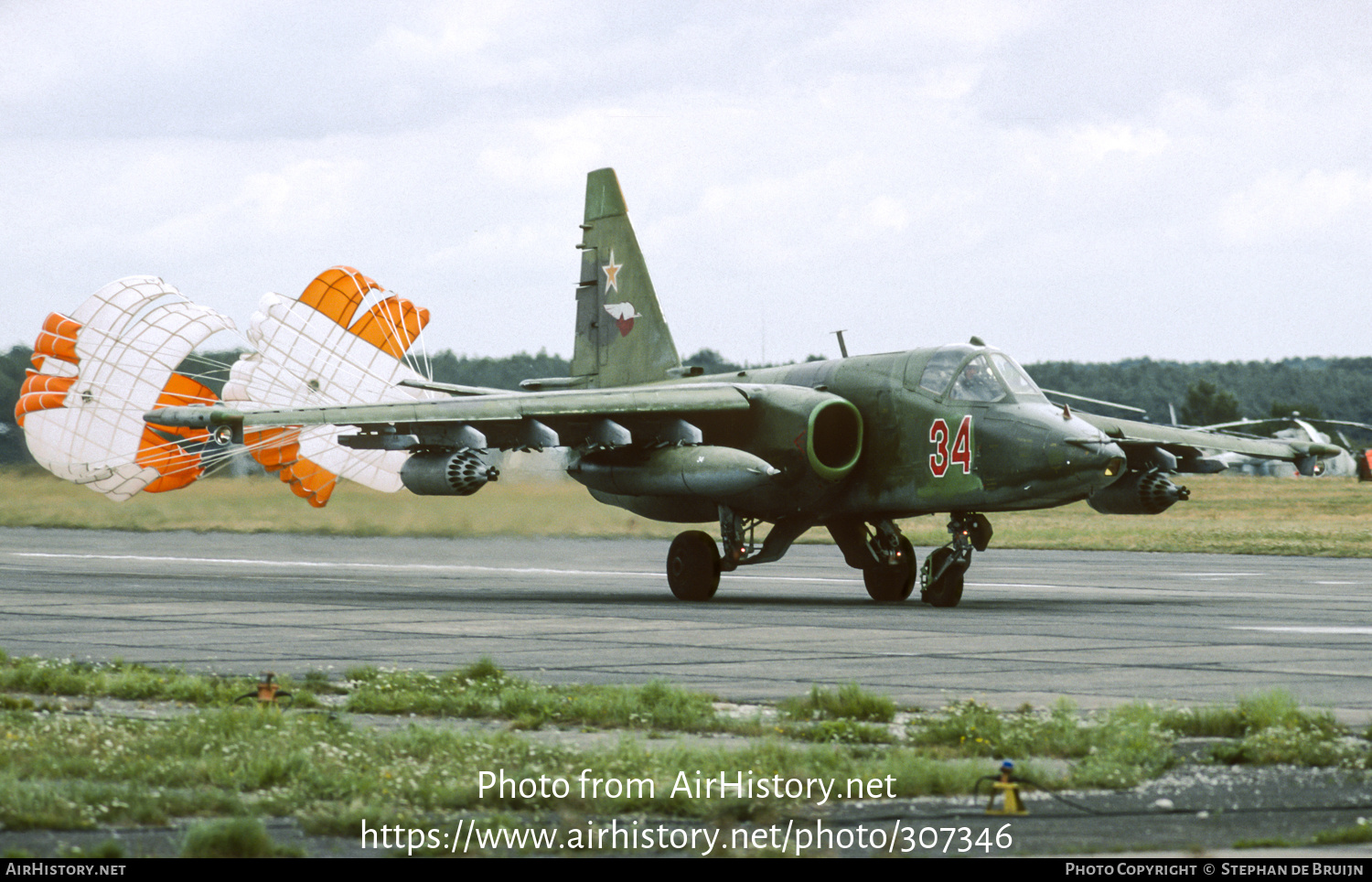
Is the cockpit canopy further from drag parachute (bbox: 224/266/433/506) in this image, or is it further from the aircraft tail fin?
drag parachute (bbox: 224/266/433/506)

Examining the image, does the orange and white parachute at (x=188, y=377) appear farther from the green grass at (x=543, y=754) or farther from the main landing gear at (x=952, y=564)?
the green grass at (x=543, y=754)

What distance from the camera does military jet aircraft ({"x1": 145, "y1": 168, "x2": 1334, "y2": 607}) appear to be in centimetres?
1844

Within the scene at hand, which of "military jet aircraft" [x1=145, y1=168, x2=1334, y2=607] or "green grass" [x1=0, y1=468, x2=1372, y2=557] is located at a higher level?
"military jet aircraft" [x1=145, y1=168, x2=1334, y2=607]

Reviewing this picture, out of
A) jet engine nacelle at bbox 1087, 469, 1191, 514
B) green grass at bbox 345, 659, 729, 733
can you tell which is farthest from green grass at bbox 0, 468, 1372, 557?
green grass at bbox 345, 659, 729, 733

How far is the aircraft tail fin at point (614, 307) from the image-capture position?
24.3 metres

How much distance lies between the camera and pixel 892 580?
2044 centimetres

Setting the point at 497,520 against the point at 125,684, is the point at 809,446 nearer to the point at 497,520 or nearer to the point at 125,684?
the point at 125,684

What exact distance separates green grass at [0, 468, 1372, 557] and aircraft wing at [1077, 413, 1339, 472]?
432 inches

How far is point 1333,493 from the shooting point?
233 ft

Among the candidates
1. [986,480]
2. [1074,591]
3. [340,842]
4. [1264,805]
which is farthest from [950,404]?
[340,842]

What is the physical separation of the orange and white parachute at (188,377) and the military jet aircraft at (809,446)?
9439mm

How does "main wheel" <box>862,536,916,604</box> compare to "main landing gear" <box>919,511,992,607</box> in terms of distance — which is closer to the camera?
"main landing gear" <box>919,511,992,607</box>

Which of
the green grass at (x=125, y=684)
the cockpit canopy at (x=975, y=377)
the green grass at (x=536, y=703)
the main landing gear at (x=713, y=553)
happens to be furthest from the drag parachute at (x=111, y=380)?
the green grass at (x=536, y=703)

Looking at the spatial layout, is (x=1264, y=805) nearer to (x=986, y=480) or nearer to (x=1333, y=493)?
(x=986, y=480)
